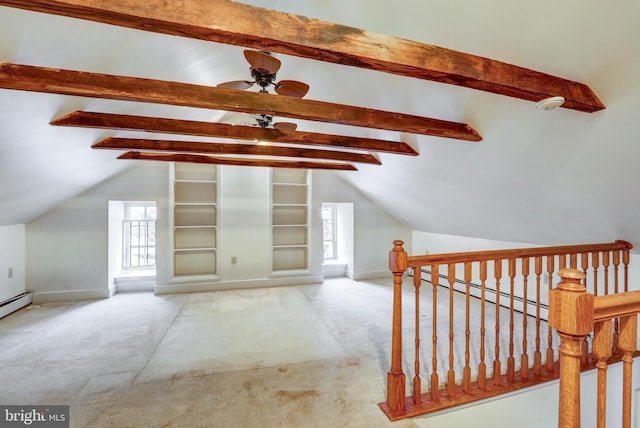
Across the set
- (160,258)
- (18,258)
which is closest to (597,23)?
(160,258)

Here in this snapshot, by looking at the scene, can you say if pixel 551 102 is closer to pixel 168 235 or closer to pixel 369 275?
pixel 369 275

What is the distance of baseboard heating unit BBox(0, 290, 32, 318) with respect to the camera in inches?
133

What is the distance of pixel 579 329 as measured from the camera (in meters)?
0.76

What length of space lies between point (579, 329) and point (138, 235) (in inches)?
217

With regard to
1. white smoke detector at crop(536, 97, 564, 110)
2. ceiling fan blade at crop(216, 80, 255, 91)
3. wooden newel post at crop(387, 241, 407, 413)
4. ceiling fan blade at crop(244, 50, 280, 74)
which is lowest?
wooden newel post at crop(387, 241, 407, 413)

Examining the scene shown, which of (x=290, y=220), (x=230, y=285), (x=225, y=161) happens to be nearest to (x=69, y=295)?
(x=230, y=285)

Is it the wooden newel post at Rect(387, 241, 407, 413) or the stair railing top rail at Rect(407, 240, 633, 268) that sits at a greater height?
the stair railing top rail at Rect(407, 240, 633, 268)

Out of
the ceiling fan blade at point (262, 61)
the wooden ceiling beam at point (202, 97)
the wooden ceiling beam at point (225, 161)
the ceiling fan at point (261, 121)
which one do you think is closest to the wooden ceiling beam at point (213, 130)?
the ceiling fan at point (261, 121)

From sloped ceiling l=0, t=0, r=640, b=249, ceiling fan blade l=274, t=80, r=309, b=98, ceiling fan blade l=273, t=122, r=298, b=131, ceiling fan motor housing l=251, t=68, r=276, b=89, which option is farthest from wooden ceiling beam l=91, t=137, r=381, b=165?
ceiling fan blade l=274, t=80, r=309, b=98

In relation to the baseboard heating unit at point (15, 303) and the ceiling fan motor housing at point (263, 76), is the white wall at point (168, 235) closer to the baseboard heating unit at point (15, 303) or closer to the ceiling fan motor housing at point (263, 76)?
the baseboard heating unit at point (15, 303)

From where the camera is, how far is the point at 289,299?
413cm

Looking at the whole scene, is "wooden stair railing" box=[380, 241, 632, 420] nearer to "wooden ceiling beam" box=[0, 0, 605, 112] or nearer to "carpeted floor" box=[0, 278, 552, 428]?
"carpeted floor" box=[0, 278, 552, 428]

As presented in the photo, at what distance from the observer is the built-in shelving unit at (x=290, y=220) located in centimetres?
507

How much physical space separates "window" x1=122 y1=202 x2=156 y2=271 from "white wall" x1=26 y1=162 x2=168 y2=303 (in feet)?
1.81
